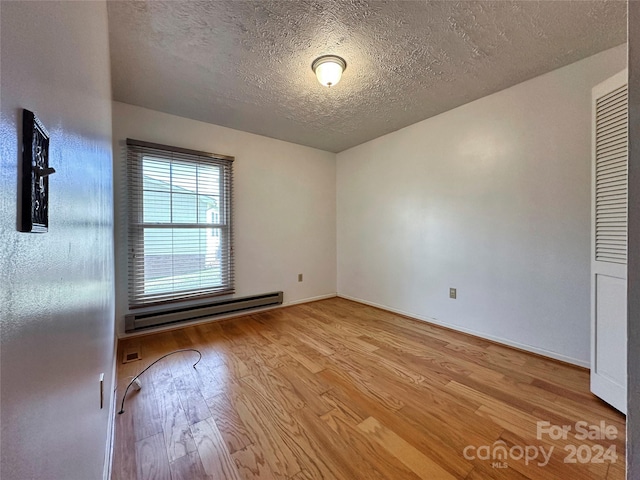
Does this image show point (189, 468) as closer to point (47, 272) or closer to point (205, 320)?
point (47, 272)

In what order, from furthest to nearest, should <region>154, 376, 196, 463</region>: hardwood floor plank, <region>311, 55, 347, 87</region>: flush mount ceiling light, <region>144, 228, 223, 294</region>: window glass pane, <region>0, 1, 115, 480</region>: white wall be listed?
<region>144, 228, 223, 294</region>: window glass pane < <region>311, 55, 347, 87</region>: flush mount ceiling light < <region>154, 376, 196, 463</region>: hardwood floor plank < <region>0, 1, 115, 480</region>: white wall

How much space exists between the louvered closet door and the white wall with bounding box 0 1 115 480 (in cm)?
250

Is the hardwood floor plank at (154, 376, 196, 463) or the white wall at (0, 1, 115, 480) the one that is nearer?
the white wall at (0, 1, 115, 480)

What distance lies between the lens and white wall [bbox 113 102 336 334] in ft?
9.00

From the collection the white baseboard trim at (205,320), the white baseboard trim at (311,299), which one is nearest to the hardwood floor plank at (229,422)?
the white baseboard trim at (205,320)

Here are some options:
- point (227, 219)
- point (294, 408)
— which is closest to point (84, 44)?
point (294, 408)

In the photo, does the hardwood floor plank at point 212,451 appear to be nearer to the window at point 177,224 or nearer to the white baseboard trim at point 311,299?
the window at point 177,224

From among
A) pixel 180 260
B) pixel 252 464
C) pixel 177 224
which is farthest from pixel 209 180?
pixel 252 464

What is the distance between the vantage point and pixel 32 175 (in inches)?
13.3

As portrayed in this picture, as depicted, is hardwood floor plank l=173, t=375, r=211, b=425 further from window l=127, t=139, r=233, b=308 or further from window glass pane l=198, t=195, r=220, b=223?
window glass pane l=198, t=195, r=220, b=223

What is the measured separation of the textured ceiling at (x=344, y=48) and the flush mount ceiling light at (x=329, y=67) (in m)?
0.04

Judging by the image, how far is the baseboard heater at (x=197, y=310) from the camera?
267 cm

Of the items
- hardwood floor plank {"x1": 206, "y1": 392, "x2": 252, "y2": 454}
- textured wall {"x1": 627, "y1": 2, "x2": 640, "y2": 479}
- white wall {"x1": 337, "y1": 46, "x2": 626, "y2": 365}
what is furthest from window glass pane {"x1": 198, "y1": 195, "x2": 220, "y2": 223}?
textured wall {"x1": 627, "y1": 2, "x2": 640, "y2": 479}

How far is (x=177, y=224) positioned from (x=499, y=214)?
3.43m
